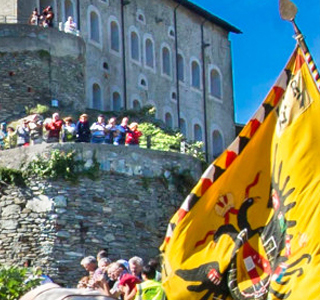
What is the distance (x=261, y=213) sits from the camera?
11.6m

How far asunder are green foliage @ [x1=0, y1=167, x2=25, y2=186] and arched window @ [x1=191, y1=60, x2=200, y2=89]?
73.9 ft

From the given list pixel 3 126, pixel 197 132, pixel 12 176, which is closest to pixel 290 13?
pixel 12 176

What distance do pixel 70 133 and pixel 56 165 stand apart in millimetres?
1143

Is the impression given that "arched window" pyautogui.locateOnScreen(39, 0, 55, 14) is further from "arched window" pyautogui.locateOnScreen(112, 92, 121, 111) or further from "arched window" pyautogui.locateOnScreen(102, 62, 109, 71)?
"arched window" pyautogui.locateOnScreen(112, 92, 121, 111)

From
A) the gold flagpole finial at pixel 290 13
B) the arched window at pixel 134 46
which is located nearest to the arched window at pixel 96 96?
the arched window at pixel 134 46

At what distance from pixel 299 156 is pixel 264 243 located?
908 millimetres

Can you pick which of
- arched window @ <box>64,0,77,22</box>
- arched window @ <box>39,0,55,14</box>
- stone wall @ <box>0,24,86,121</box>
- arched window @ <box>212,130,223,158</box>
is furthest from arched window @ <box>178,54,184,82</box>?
stone wall @ <box>0,24,86,121</box>

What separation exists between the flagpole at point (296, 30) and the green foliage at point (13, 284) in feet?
13.8

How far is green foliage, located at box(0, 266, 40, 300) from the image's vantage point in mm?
13383

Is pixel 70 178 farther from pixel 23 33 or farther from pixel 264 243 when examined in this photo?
pixel 264 243

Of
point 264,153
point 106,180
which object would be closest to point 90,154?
point 106,180

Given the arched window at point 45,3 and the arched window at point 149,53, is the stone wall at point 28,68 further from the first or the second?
the arched window at point 149,53

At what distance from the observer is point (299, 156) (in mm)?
11547

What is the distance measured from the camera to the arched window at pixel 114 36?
143ft
